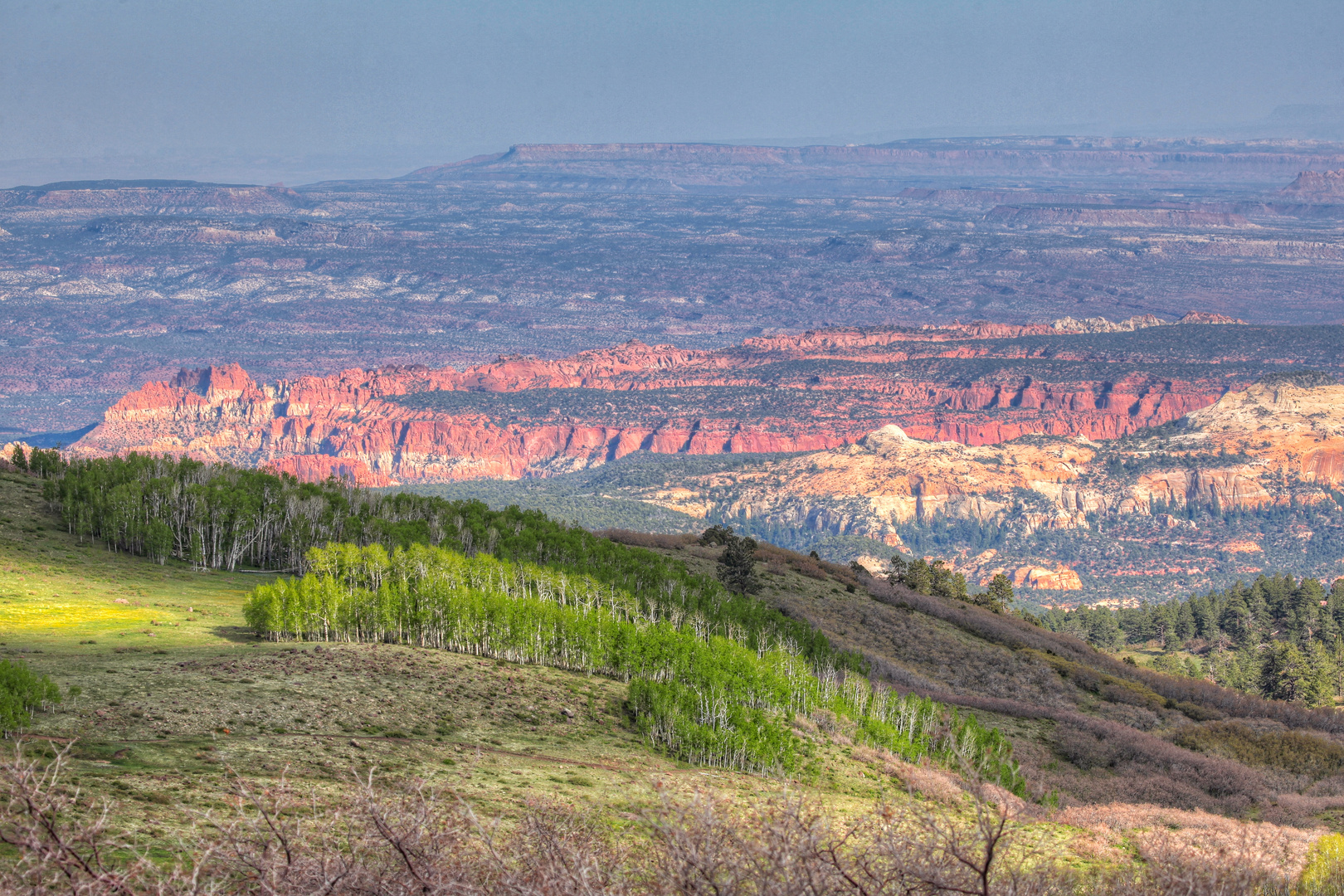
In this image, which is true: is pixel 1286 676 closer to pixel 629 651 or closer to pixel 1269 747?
pixel 1269 747

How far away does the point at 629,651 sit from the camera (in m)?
62.5

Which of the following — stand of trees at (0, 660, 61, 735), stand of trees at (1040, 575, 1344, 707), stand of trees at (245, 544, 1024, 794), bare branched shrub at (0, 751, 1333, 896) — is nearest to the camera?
bare branched shrub at (0, 751, 1333, 896)

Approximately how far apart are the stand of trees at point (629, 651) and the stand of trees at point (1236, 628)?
56.0 meters

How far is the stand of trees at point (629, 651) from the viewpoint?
5491cm

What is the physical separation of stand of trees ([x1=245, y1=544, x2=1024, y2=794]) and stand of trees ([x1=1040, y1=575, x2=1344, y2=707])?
5604 cm

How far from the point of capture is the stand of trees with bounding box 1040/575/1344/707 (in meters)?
113

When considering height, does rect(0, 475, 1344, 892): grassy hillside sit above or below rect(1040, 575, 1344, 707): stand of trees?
above

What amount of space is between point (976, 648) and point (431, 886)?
8145cm

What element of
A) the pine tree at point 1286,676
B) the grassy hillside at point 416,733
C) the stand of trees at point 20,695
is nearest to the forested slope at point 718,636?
the grassy hillside at point 416,733

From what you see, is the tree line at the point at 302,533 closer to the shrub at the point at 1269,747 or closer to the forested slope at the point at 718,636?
the forested slope at the point at 718,636

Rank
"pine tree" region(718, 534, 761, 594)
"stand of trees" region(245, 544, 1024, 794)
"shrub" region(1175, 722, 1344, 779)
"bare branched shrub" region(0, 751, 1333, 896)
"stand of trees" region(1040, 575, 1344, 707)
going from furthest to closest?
"stand of trees" region(1040, 575, 1344, 707), "pine tree" region(718, 534, 761, 594), "shrub" region(1175, 722, 1344, 779), "stand of trees" region(245, 544, 1024, 794), "bare branched shrub" region(0, 751, 1333, 896)

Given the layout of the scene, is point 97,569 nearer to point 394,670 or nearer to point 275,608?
point 275,608

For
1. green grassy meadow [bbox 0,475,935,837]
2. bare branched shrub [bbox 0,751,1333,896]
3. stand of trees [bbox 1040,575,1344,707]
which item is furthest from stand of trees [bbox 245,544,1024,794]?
stand of trees [bbox 1040,575,1344,707]

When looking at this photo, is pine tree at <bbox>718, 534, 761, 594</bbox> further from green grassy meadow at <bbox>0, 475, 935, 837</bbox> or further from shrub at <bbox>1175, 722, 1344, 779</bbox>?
green grassy meadow at <bbox>0, 475, 935, 837</bbox>
